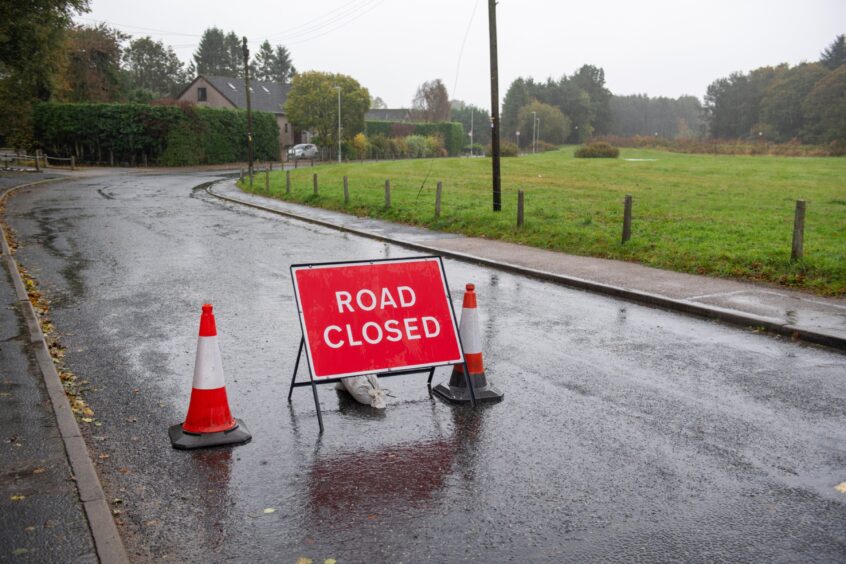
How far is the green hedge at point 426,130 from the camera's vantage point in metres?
81.9

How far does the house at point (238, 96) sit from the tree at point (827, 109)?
63.9m

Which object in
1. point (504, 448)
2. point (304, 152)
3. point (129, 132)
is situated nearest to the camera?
point (504, 448)

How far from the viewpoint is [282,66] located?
14088 centimetres

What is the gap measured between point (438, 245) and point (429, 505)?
11711 mm

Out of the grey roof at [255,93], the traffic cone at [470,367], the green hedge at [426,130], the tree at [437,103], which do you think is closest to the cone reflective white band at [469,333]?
the traffic cone at [470,367]

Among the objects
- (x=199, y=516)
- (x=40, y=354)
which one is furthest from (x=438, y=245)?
(x=199, y=516)

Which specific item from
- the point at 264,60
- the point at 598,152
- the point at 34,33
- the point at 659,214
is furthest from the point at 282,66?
the point at 659,214

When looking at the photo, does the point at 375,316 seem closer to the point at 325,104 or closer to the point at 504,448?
the point at 504,448

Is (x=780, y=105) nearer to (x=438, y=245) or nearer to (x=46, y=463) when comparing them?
(x=438, y=245)

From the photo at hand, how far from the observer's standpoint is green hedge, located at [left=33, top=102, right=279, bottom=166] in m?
50.8

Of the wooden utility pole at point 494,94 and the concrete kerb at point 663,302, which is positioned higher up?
the wooden utility pole at point 494,94

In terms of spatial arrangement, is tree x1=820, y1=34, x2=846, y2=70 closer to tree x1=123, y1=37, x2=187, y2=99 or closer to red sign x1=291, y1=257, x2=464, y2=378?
tree x1=123, y1=37, x2=187, y2=99

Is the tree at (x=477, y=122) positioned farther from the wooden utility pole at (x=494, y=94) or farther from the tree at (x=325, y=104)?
the wooden utility pole at (x=494, y=94)

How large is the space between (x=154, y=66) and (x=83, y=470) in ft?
407
